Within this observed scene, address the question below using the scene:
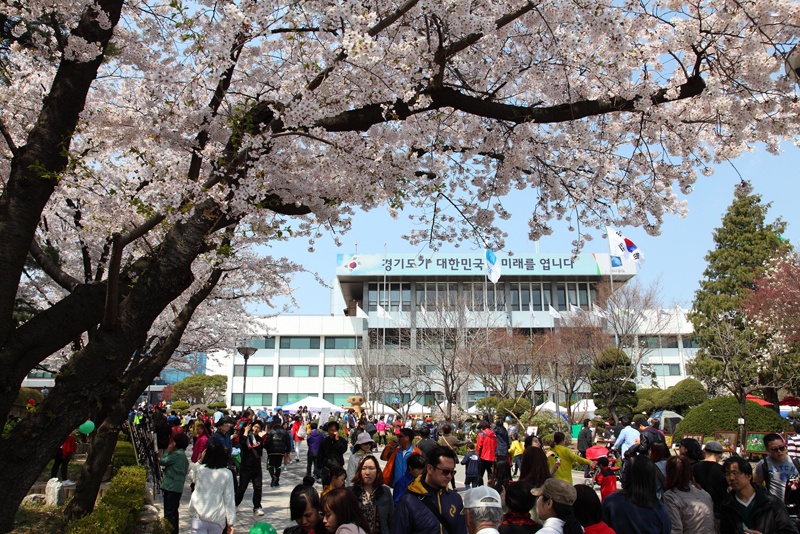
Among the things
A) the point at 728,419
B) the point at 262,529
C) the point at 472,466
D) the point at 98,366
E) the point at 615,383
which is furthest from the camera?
the point at 615,383

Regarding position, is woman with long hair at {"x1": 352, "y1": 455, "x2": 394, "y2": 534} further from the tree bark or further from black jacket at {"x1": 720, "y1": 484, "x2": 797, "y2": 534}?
the tree bark

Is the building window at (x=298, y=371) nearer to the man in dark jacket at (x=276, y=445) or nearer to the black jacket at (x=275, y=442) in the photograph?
the man in dark jacket at (x=276, y=445)

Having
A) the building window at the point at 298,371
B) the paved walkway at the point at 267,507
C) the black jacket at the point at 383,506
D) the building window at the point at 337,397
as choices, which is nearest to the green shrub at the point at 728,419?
the paved walkway at the point at 267,507

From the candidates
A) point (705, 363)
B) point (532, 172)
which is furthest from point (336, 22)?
point (705, 363)

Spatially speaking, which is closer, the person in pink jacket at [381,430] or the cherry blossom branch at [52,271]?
the cherry blossom branch at [52,271]

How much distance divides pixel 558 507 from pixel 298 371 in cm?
5103

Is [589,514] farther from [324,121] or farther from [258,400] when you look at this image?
[258,400]

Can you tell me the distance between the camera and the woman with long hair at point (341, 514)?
11.8ft

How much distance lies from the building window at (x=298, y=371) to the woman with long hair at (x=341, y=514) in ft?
164

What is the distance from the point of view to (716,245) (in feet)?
117

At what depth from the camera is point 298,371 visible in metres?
52.6

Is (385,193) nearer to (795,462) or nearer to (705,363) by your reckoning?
(795,462)

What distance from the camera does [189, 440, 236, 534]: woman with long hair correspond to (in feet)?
19.4

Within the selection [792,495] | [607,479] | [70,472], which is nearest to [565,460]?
[607,479]
